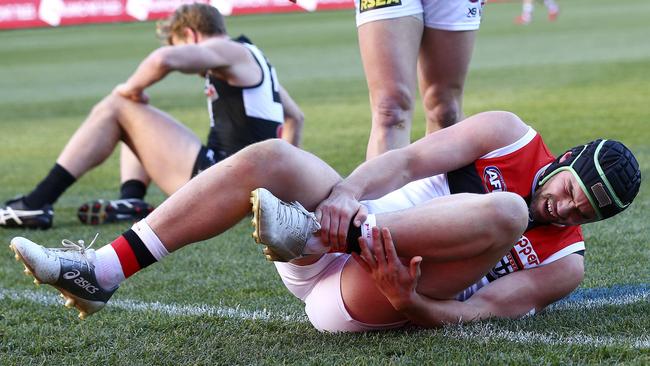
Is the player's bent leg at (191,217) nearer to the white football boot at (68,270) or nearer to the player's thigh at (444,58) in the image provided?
the white football boot at (68,270)

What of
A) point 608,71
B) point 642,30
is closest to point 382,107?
point 608,71

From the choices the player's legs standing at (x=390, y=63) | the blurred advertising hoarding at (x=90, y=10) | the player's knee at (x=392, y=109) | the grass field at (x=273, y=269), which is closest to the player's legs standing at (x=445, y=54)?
the player's legs standing at (x=390, y=63)

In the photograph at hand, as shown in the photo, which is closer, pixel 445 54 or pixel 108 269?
pixel 108 269

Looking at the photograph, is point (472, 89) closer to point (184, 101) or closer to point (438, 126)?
point (184, 101)

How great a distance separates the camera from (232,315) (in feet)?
13.1

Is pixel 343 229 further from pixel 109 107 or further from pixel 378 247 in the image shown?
pixel 109 107

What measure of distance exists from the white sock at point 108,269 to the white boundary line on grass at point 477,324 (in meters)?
0.65

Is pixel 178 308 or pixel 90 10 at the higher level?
pixel 178 308

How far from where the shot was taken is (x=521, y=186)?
12.0ft

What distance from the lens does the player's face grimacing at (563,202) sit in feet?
11.3

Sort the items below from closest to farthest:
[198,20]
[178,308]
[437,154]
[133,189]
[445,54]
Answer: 1. [437,154]
2. [178,308]
3. [445,54]
4. [198,20]
5. [133,189]

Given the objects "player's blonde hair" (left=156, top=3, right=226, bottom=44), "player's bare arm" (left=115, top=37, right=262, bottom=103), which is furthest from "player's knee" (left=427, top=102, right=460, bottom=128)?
"player's blonde hair" (left=156, top=3, right=226, bottom=44)

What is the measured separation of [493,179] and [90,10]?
107 ft

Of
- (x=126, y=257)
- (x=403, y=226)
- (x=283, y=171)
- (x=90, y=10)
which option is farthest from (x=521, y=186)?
(x=90, y=10)
